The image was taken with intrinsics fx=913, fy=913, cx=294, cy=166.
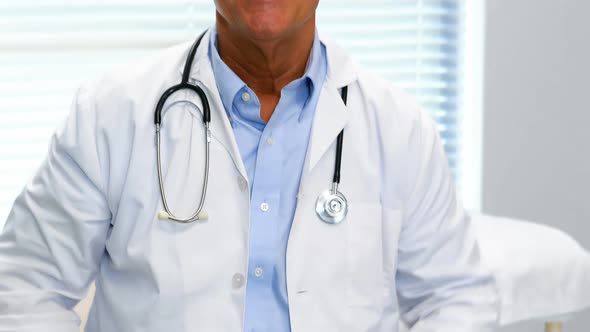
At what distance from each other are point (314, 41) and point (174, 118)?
242 millimetres

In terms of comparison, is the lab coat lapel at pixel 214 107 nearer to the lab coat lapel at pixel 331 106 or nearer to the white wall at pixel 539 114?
the lab coat lapel at pixel 331 106

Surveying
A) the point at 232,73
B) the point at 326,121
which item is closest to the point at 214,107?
the point at 232,73

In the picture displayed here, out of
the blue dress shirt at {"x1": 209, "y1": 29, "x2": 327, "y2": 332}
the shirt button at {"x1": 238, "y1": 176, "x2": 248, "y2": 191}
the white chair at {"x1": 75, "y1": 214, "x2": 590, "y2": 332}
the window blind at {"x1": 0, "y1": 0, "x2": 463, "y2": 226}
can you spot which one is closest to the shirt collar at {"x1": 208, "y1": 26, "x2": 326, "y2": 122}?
the blue dress shirt at {"x1": 209, "y1": 29, "x2": 327, "y2": 332}

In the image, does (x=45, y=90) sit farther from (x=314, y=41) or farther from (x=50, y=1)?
(x=314, y=41)

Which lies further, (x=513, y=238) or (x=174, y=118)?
(x=513, y=238)

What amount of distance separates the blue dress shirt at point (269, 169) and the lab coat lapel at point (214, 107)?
0.01m

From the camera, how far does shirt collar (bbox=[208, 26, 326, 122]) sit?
1.30 meters

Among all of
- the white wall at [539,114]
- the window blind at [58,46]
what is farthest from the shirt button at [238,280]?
the white wall at [539,114]

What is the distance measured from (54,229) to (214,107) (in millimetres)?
279

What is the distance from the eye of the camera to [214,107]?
1.30 m

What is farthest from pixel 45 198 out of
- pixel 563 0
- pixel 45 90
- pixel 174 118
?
pixel 563 0

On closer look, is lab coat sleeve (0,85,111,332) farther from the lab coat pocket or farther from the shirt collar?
the lab coat pocket

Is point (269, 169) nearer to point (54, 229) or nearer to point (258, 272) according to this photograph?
point (258, 272)

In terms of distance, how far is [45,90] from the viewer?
8.90 ft
